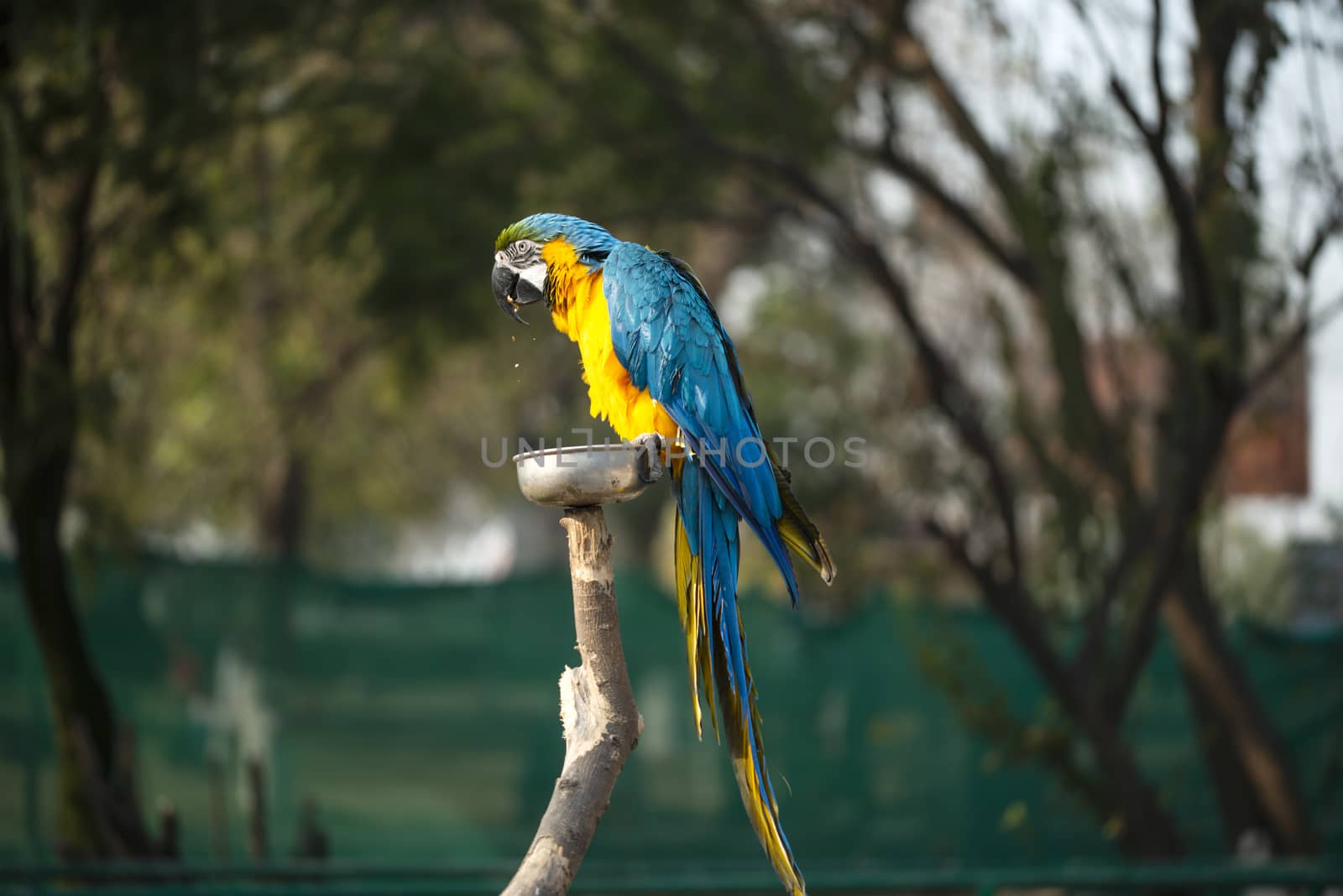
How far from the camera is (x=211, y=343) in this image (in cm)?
897

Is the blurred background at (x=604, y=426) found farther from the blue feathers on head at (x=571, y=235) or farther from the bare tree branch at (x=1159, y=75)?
the blue feathers on head at (x=571, y=235)

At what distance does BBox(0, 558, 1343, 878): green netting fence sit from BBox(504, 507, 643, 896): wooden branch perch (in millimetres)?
4361

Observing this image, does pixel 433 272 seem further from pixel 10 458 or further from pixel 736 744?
pixel 736 744

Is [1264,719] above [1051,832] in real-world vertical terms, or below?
above

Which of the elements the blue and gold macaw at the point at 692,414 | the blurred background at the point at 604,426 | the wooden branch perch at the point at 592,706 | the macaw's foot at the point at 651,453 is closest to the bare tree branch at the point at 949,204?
the blurred background at the point at 604,426

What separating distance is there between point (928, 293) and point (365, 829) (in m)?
5.21

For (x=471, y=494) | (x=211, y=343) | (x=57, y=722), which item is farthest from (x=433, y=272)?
(x=471, y=494)

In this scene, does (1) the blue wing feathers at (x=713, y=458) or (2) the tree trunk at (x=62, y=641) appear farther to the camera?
(2) the tree trunk at (x=62, y=641)

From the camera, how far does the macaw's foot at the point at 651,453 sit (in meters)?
1.79

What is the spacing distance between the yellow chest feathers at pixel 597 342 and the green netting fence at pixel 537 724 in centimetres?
413

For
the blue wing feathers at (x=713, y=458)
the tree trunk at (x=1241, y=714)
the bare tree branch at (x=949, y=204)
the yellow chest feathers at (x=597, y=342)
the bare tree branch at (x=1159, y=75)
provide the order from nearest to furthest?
the blue wing feathers at (x=713, y=458) → the yellow chest feathers at (x=597, y=342) → the bare tree branch at (x=1159, y=75) → the tree trunk at (x=1241, y=714) → the bare tree branch at (x=949, y=204)

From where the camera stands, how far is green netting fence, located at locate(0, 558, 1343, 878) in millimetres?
6145

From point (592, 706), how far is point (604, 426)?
2663 mm

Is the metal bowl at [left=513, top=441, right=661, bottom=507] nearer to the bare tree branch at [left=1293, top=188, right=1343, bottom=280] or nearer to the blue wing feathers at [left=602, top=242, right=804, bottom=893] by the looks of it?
the blue wing feathers at [left=602, top=242, right=804, bottom=893]
